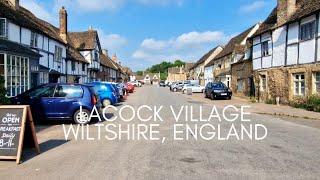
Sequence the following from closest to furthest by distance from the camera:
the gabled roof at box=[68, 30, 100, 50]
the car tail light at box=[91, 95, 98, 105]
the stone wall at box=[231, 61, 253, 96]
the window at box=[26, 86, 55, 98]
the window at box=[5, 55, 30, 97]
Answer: the window at box=[26, 86, 55, 98] < the car tail light at box=[91, 95, 98, 105] < the window at box=[5, 55, 30, 97] < the stone wall at box=[231, 61, 253, 96] < the gabled roof at box=[68, 30, 100, 50]

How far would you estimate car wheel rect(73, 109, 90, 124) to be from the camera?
1425 cm

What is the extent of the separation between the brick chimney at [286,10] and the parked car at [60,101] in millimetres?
16533

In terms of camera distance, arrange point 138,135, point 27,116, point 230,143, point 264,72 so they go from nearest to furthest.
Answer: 1. point 27,116
2. point 230,143
3. point 138,135
4. point 264,72

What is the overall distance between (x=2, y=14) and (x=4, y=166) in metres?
18.1

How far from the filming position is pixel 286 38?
81.5 ft

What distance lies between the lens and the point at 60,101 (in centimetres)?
1427

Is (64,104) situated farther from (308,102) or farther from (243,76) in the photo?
(243,76)

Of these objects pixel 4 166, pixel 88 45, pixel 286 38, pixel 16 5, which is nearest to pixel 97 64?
pixel 88 45

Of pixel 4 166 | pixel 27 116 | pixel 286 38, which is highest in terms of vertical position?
pixel 286 38

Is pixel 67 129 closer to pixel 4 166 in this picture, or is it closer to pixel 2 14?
pixel 4 166

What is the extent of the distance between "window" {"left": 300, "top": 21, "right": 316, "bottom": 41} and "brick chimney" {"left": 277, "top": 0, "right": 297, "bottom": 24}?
8.24 ft

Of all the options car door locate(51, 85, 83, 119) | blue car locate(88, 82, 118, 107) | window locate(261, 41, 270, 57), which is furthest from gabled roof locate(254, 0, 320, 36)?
car door locate(51, 85, 83, 119)

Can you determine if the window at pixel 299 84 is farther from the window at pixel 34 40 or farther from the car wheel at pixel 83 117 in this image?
the window at pixel 34 40

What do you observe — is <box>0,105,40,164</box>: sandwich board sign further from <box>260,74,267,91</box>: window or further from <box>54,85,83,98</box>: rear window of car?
<box>260,74,267,91</box>: window
